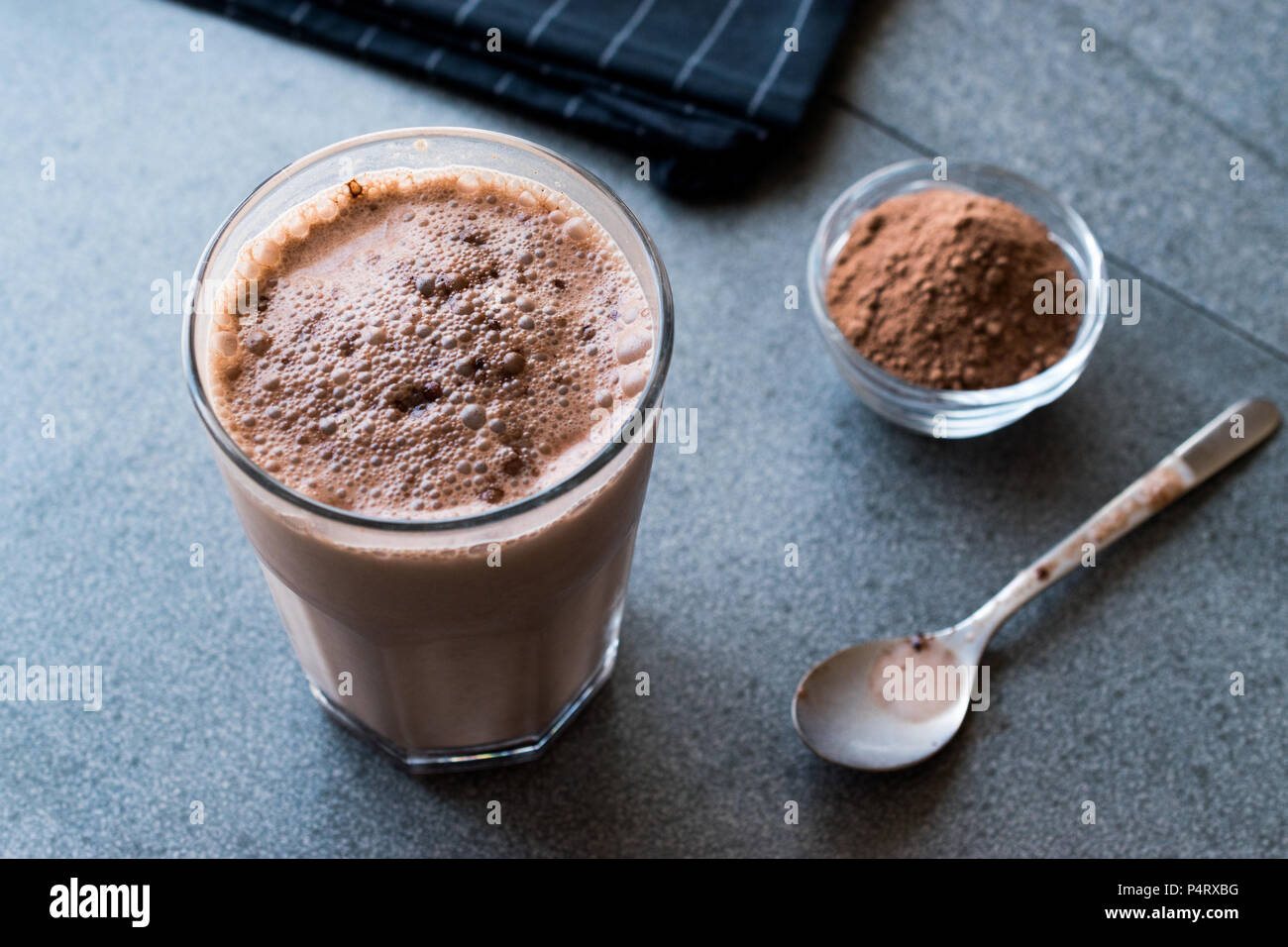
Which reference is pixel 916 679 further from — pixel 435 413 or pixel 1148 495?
pixel 435 413

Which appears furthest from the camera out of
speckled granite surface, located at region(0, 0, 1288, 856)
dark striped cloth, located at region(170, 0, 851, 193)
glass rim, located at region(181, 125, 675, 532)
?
dark striped cloth, located at region(170, 0, 851, 193)

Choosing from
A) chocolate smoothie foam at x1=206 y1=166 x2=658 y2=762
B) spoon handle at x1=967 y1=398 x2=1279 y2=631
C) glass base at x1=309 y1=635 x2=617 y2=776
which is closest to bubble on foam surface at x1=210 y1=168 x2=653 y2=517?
chocolate smoothie foam at x1=206 y1=166 x2=658 y2=762

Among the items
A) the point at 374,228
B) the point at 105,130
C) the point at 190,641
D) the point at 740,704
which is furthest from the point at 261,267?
the point at 105,130

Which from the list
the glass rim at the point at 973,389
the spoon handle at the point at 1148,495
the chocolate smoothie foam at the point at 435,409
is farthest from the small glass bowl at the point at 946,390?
the chocolate smoothie foam at the point at 435,409

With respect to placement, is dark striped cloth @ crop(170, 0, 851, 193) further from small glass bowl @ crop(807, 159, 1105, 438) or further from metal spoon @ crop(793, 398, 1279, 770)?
metal spoon @ crop(793, 398, 1279, 770)

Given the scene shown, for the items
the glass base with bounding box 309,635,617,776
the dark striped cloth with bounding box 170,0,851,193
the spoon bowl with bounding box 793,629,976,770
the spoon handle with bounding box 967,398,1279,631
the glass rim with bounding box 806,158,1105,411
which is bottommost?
the glass base with bounding box 309,635,617,776

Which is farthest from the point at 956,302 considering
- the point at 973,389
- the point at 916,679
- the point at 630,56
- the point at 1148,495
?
→ the point at 630,56
